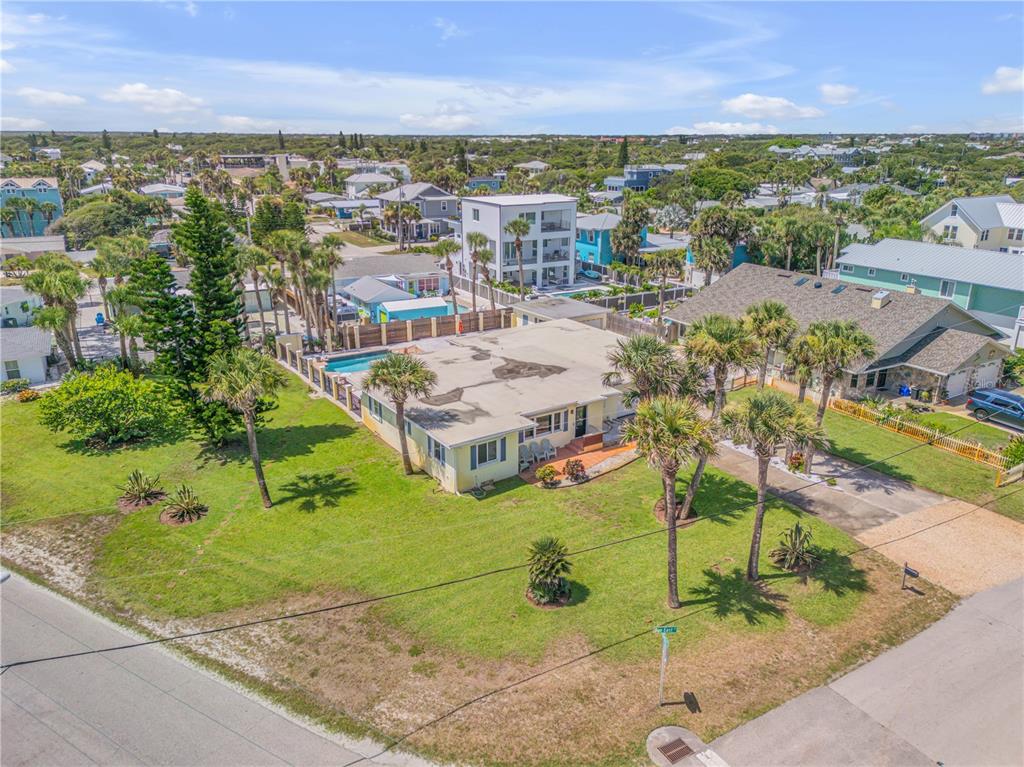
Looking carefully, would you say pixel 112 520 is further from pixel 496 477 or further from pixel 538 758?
pixel 538 758

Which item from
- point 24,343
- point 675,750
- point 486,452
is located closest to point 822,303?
point 486,452

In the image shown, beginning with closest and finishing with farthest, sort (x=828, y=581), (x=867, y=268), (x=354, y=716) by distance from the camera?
(x=354, y=716) → (x=828, y=581) → (x=867, y=268)

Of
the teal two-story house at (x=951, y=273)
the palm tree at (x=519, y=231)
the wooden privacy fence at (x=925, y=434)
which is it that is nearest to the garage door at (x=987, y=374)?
the teal two-story house at (x=951, y=273)

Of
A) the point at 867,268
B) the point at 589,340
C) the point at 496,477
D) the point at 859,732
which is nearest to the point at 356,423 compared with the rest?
the point at 496,477

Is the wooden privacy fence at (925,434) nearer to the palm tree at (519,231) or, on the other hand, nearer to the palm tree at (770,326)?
the palm tree at (770,326)

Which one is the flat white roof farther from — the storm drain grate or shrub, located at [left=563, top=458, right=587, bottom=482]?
the storm drain grate

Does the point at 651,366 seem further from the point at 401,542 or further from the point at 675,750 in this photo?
the point at 675,750

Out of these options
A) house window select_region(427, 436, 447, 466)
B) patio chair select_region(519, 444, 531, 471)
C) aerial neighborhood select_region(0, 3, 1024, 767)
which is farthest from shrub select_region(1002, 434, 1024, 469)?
house window select_region(427, 436, 447, 466)
